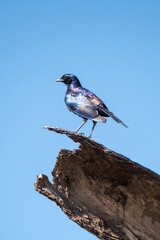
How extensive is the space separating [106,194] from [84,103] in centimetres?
185

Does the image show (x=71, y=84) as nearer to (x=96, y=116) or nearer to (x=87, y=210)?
(x=96, y=116)

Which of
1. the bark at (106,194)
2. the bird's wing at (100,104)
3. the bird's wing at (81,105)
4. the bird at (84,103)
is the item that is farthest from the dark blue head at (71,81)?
the bark at (106,194)

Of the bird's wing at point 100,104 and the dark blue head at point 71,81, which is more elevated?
the dark blue head at point 71,81

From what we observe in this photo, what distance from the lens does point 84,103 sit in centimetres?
960

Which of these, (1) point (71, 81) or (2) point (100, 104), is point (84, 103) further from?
(1) point (71, 81)

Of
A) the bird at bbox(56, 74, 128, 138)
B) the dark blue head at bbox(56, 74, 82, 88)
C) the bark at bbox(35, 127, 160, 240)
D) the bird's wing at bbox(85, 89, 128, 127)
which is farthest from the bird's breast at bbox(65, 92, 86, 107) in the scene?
the bark at bbox(35, 127, 160, 240)

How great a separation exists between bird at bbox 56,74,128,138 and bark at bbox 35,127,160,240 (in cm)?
69

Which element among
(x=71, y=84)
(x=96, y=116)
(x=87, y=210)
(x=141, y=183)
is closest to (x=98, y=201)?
(x=87, y=210)

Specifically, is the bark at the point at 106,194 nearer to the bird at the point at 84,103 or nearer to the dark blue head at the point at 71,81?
the bird at the point at 84,103

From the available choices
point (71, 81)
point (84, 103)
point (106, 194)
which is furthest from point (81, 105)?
point (106, 194)

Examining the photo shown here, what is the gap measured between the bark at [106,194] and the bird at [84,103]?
0.69 meters

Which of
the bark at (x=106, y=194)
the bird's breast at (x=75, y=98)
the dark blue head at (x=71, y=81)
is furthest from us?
the dark blue head at (x=71, y=81)

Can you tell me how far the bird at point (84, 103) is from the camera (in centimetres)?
928

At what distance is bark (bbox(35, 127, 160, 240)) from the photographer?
868cm
